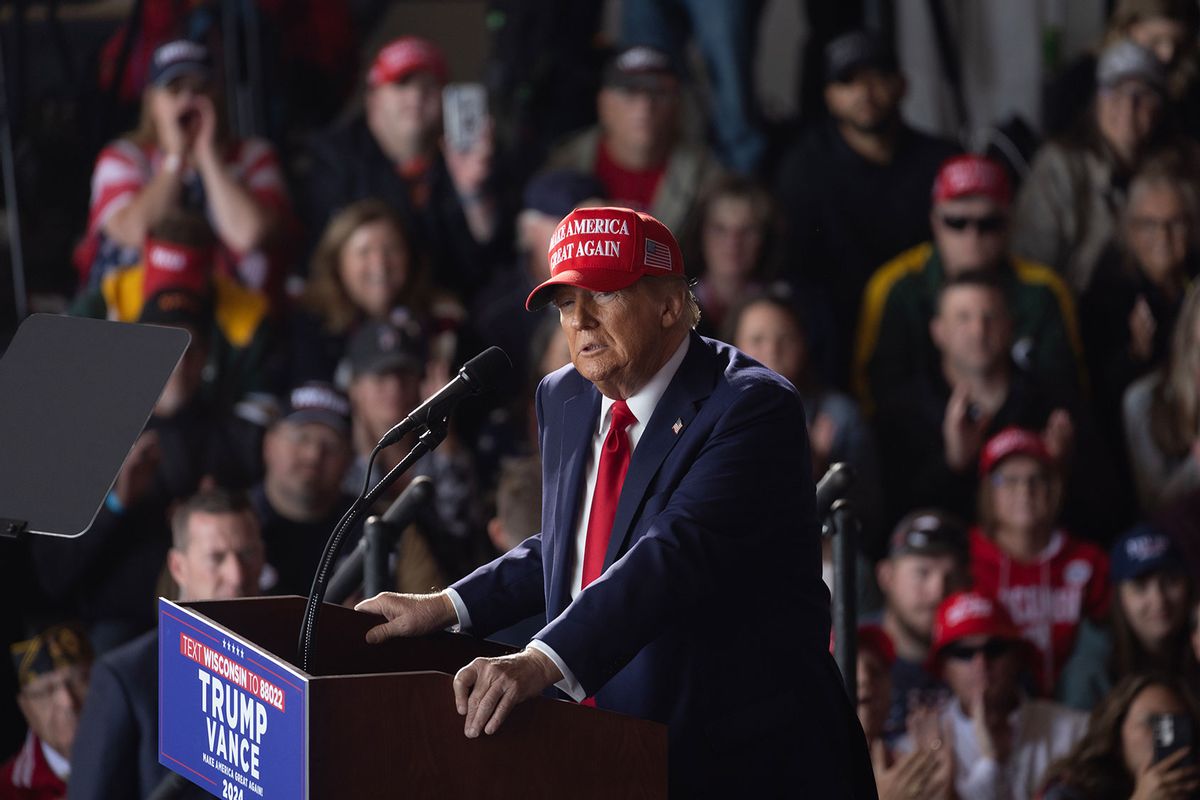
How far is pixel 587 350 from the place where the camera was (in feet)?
8.89

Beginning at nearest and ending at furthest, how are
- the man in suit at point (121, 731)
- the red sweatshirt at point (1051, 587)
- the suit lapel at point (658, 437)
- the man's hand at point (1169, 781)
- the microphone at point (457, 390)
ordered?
the microphone at point (457, 390) < the suit lapel at point (658, 437) < the man in suit at point (121, 731) < the man's hand at point (1169, 781) < the red sweatshirt at point (1051, 587)

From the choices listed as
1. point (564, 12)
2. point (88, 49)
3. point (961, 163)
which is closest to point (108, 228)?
point (88, 49)

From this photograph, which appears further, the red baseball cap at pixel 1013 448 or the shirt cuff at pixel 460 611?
the red baseball cap at pixel 1013 448

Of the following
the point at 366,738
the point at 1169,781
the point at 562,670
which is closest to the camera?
the point at 366,738

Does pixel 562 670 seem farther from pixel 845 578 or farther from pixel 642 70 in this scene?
pixel 642 70

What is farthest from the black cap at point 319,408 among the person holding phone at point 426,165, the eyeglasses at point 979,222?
the eyeglasses at point 979,222

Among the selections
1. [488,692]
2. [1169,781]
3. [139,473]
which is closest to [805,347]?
[1169,781]

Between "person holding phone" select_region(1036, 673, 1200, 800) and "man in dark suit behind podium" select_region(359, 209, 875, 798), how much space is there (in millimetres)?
2260

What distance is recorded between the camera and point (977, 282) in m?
6.04

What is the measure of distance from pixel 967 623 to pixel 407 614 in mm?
2749

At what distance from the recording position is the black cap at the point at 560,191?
6113mm

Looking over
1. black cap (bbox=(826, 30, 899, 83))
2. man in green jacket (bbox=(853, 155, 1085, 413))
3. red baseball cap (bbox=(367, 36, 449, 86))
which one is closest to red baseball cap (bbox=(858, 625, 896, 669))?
man in green jacket (bbox=(853, 155, 1085, 413))

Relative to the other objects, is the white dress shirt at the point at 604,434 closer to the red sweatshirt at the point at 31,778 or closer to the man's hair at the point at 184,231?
the red sweatshirt at the point at 31,778

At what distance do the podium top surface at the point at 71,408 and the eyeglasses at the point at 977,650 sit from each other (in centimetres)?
300
